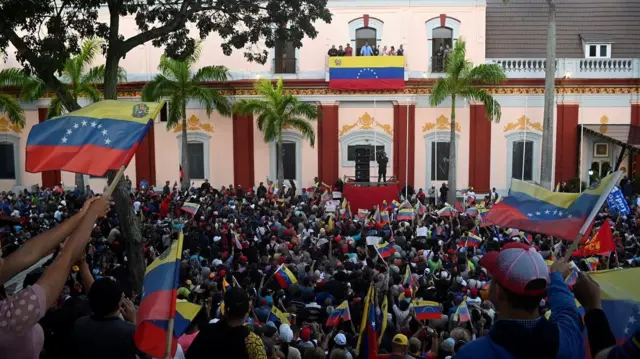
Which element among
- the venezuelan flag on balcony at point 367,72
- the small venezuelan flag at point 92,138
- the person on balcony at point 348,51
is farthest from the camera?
the person on balcony at point 348,51

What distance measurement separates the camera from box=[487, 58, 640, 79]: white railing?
24.7m

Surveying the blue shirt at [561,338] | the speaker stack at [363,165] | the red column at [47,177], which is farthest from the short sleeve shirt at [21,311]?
the red column at [47,177]

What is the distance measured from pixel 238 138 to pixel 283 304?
59.6 feet

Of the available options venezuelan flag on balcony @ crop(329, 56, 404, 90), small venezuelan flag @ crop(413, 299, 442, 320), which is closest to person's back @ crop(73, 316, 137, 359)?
small venezuelan flag @ crop(413, 299, 442, 320)

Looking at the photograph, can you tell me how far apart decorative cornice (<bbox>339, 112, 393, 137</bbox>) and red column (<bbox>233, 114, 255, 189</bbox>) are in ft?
13.4

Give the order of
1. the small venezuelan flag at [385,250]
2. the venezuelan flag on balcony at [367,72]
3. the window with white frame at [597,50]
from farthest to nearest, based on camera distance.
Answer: the window with white frame at [597,50]
the venezuelan flag on balcony at [367,72]
the small venezuelan flag at [385,250]

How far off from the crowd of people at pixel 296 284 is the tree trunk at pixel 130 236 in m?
0.20

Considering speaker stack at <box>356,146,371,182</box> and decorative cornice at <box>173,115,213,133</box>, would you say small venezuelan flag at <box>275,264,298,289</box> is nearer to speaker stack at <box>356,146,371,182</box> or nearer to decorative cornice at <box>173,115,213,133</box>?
speaker stack at <box>356,146,371,182</box>

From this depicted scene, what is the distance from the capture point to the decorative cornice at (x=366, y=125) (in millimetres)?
25469

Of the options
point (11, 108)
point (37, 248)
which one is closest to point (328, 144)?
point (11, 108)

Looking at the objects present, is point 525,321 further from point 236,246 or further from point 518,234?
point 518,234

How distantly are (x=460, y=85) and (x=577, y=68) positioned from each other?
5.86 meters

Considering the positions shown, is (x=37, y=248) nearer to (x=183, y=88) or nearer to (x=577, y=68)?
(x=183, y=88)

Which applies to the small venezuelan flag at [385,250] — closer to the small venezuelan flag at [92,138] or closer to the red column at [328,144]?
the small venezuelan flag at [92,138]
